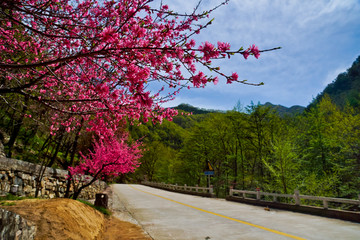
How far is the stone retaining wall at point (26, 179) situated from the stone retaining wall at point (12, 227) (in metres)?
4.22

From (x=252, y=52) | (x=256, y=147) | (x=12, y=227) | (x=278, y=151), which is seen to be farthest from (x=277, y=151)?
(x=12, y=227)

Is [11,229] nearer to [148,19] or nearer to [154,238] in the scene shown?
[154,238]

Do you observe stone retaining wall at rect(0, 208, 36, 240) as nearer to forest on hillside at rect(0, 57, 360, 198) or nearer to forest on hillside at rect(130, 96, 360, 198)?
forest on hillside at rect(0, 57, 360, 198)

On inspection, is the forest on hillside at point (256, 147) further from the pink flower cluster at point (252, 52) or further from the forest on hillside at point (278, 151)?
the pink flower cluster at point (252, 52)

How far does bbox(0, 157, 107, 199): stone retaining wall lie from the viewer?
647 centimetres

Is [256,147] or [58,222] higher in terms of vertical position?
[256,147]

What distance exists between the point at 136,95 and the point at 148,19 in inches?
87.8

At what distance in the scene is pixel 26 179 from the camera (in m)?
7.55

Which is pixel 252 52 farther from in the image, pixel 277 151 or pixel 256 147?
pixel 256 147

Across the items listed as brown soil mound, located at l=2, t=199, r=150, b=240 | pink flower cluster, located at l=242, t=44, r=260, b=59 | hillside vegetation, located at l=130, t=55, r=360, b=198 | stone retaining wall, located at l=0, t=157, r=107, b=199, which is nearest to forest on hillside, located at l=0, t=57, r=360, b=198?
hillside vegetation, located at l=130, t=55, r=360, b=198

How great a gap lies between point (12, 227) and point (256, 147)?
2647 cm

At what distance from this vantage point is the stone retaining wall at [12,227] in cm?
255

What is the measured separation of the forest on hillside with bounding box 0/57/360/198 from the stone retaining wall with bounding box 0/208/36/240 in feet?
25.3

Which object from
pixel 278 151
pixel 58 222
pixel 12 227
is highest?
pixel 278 151
